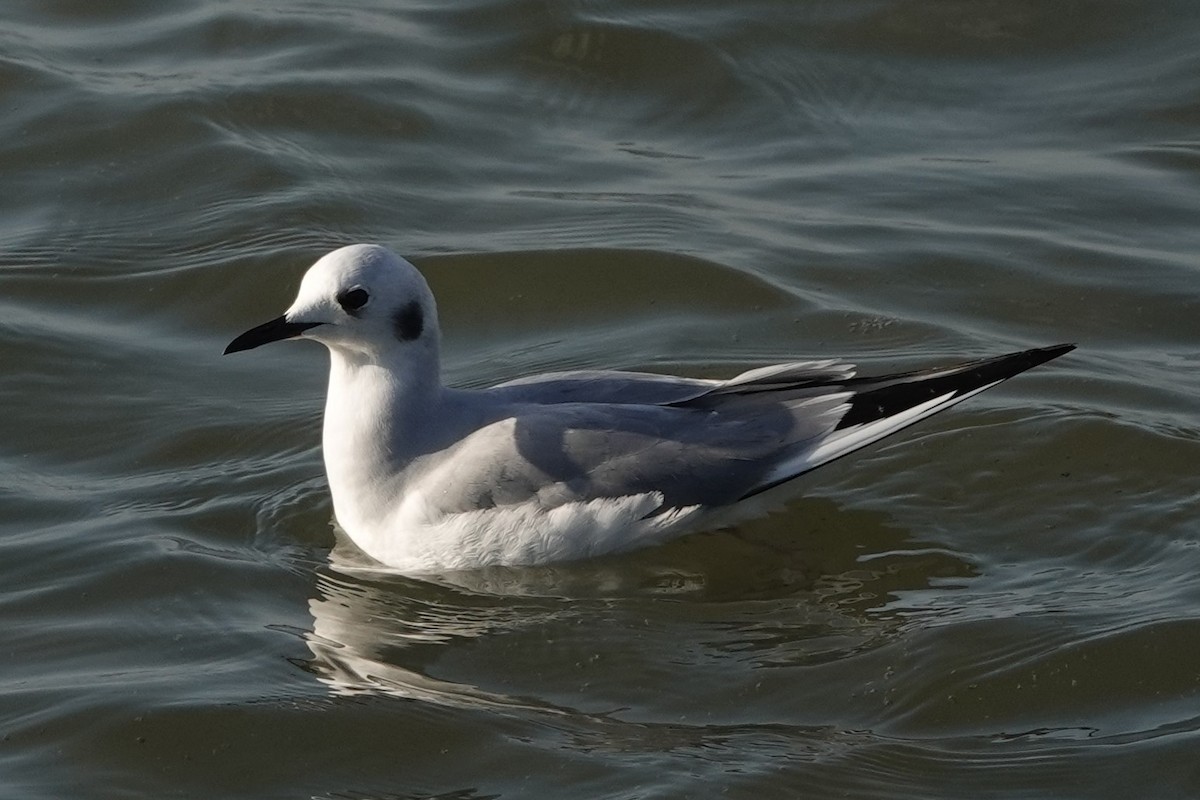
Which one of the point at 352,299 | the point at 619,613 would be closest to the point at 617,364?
the point at 352,299

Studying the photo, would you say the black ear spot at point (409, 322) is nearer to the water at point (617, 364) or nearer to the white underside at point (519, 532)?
the white underside at point (519, 532)

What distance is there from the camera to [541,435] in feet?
23.7

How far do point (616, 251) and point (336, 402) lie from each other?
2.69 metres

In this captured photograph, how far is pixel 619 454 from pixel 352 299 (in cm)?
111

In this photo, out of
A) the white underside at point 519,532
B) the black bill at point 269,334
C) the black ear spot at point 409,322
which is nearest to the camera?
the black bill at point 269,334

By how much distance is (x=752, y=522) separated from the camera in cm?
777

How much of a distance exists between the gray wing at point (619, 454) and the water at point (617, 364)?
32cm

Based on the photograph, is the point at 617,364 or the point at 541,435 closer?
the point at 541,435

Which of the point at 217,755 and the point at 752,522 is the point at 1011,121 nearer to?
the point at 752,522

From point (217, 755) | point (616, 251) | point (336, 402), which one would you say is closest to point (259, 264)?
point (616, 251)

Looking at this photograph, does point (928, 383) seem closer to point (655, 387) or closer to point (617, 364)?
point (655, 387)

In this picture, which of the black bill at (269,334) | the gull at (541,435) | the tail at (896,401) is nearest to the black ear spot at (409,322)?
the gull at (541,435)

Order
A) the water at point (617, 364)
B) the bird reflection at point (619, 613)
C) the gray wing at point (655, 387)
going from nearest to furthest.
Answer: the water at point (617, 364), the bird reflection at point (619, 613), the gray wing at point (655, 387)

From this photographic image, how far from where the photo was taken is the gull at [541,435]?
23.6 feet
